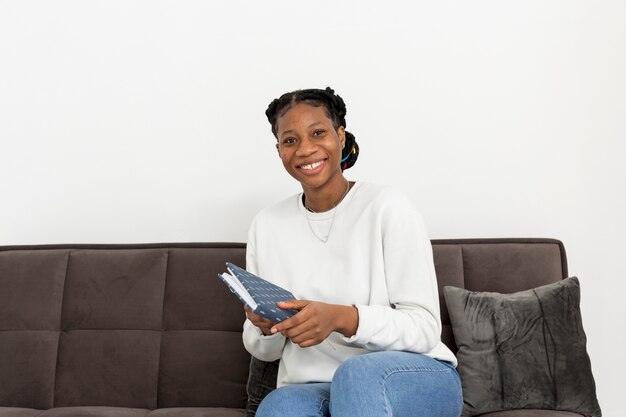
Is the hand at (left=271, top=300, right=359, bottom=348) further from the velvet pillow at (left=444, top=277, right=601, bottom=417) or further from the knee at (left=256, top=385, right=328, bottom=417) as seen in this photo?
the velvet pillow at (left=444, top=277, right=601, bottom=417)

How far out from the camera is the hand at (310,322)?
1.66 m

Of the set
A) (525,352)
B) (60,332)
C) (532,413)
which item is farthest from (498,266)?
(60,332)

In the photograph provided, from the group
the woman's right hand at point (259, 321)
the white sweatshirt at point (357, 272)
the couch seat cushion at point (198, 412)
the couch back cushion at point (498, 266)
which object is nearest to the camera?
the white sweatshirt at point (357, 272)

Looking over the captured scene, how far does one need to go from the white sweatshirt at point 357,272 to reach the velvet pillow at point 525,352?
1.17 feet

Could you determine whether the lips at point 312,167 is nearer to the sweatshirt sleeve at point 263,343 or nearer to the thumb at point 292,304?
the sweatshirt sleeve at point 263,343

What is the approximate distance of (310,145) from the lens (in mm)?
2055

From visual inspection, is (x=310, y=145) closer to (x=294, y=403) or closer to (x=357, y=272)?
(x=357, y=272)

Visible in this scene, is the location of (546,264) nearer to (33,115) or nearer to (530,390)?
(530,390)

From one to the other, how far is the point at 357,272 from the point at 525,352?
1.98 feet

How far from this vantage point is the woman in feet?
5.45

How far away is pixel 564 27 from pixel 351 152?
1178mm

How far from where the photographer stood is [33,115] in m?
3.30

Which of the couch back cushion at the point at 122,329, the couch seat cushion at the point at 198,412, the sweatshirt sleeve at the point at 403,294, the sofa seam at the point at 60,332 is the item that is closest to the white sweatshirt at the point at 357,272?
the sweatshirt sleeve at the point at 403,294

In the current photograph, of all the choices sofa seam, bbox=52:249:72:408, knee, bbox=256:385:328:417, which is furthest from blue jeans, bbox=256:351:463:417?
sofa seam, bbox=52:249:72:408
